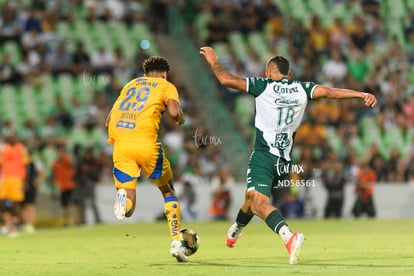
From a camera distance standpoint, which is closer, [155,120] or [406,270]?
[406,270]

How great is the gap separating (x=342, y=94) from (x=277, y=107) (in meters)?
0.78

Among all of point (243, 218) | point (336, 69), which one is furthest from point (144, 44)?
point (243, 218)

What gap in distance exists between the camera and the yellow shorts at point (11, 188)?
2148cm

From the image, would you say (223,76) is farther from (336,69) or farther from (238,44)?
(238,44)

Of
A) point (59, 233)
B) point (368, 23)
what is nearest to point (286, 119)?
point (59, 233)

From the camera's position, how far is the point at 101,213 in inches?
983

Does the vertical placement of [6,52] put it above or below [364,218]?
above

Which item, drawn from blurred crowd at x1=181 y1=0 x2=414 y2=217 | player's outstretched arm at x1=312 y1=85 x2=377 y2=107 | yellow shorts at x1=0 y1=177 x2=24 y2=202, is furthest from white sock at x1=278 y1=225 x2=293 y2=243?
blurred crowd at x1=181 y1=0 x2=414 y2=217

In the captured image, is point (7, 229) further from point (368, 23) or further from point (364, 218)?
point (368, 23)

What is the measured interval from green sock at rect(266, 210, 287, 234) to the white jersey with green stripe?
803 mm

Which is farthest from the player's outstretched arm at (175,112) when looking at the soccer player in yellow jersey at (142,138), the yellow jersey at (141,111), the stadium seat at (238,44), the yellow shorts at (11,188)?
A: the stadium seat at (238,44)

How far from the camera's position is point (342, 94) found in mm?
12062

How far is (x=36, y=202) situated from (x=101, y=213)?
4.85 ft

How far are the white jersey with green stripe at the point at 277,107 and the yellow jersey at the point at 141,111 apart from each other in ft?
3.20
